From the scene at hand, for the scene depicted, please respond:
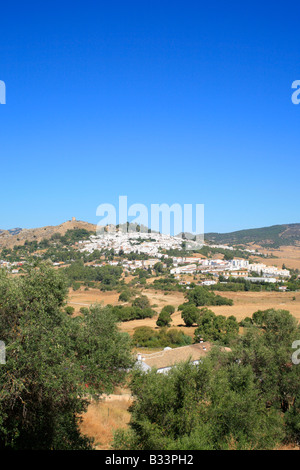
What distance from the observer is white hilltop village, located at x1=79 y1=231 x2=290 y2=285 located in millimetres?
91688

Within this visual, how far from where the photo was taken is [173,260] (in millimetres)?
111125

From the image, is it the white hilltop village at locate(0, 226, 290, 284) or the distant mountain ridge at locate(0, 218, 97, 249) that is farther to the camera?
the distant mountain ridge at locate(0, 218, 97, 249)

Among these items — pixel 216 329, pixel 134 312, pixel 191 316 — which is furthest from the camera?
pixel 134 312

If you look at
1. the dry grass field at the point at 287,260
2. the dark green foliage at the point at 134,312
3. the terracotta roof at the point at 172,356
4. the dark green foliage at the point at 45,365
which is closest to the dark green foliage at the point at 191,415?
the dark green foliage at the point at 45,365

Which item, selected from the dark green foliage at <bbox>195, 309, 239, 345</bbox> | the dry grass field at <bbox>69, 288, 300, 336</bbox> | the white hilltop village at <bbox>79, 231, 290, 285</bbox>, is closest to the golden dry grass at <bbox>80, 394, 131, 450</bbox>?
the dark green foliage at <bbox>195, 309, 239, 345</bbox>

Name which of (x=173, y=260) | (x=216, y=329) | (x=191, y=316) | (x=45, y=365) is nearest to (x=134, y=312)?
(x=191, y=316)

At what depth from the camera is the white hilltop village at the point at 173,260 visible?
91.7 meters

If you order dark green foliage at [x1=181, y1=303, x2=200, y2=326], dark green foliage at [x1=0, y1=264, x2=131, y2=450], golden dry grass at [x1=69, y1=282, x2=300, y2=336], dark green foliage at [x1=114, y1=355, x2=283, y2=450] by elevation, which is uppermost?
dark green foliage at [x1=0, y1=264, x2=131, y2=450]

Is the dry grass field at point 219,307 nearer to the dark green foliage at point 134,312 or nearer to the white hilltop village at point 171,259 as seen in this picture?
the dark green foliage at point 134,312

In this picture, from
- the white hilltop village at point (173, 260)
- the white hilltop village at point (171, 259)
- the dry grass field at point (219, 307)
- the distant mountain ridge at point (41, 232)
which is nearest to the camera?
the dry grass field at point (219, 307)

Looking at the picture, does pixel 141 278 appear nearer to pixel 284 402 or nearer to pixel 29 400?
pixel 284 402

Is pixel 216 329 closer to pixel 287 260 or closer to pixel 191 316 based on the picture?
pixel 191 316

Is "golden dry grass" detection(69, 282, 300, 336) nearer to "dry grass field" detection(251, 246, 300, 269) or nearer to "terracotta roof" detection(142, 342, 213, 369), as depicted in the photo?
"terracotta roof" detection(142, 342, 213, 369)
